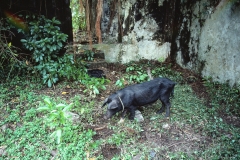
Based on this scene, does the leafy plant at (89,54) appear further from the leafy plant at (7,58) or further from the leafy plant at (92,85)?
the leafy plant at (7,58)

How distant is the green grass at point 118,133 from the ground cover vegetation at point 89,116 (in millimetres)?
14

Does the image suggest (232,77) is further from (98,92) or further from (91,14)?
(91,14)

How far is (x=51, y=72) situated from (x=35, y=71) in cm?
41

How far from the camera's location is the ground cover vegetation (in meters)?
3.30

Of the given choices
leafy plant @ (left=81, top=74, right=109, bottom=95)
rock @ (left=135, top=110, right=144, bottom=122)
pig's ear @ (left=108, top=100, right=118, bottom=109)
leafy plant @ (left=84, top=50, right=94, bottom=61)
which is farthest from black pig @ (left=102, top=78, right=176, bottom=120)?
leafy plant @ (left=84, top=50, right=94, bottom=61)

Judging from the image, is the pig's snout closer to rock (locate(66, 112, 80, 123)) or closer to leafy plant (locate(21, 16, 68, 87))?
rock (locate(66, 112, 80, 123))

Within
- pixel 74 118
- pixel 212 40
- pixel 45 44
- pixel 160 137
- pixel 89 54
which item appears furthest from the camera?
pixel 89 54

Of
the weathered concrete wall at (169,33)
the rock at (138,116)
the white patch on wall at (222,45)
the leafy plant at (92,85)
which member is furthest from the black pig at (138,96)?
the weathered concrete wall at (169,33)

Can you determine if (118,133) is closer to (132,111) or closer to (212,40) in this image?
(132,111)

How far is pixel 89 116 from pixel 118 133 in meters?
0.71

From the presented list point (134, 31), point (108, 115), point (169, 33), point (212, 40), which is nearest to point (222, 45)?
point (212, 40)

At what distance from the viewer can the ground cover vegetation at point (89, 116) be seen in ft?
10.8

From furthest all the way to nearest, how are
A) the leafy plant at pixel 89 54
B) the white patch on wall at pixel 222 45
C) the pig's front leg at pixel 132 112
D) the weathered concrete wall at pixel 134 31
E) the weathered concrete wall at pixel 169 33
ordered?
the weathered concrete wall at pixel 134 31, the leafy plant at pixel 89 54, the weathered concrete wall at pixel 169 33, the white patch on wall at pixel 222 45, the pig's front leg at pixel 132 112

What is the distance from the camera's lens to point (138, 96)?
3.96 m
